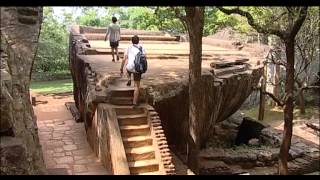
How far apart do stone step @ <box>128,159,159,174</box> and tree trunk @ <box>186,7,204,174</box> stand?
1.38 m

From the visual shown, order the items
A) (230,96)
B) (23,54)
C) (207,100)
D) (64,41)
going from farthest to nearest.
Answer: (64,41)
(230,96)
(207,100)
(23,54)

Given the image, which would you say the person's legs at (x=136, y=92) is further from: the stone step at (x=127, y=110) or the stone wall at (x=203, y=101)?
the stone wall at (x=203, y=101)

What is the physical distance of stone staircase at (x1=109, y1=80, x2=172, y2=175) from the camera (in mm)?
7816

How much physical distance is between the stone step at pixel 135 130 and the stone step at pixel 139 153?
0.35 m

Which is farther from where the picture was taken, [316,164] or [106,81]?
[316,164]

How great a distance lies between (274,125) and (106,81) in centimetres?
1033

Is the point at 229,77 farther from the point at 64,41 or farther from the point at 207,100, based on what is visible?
the point at 64,41

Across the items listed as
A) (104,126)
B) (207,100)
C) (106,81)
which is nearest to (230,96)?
(207,100)

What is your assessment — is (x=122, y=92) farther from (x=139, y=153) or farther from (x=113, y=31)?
(x=113, y=31)

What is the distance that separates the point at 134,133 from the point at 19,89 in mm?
2372

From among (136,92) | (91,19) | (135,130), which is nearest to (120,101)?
(136,92)

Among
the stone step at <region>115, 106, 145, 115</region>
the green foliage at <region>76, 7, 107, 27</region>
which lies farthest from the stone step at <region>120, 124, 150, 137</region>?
the green foliage at <region>76, 7, 107, 27</region>

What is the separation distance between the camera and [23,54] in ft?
26.3
